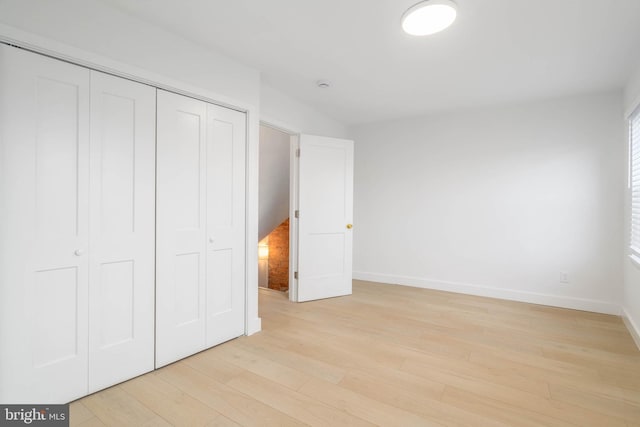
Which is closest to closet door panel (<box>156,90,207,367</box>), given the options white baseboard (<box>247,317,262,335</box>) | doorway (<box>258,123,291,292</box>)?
white baseboard (<box>247,317,262,335</box>)

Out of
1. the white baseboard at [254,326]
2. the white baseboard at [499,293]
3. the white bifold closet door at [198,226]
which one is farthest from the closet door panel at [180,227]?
the white baseboard at [499,293]

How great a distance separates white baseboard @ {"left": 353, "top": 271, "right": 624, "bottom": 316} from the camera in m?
3.31

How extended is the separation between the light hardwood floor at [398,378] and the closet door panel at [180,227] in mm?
243

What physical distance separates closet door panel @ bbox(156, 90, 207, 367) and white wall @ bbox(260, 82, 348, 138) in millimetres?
952

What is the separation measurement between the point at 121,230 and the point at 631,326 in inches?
176

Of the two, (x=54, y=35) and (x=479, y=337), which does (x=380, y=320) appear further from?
(x=54, y=35)

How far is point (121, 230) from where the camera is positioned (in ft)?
6.23

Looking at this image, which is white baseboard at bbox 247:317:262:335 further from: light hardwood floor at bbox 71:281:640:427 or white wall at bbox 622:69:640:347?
white wall at bbox 622:69:640:347

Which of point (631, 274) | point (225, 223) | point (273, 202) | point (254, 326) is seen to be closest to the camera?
point (225, 223)

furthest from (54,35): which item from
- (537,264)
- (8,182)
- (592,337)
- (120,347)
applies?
(537,264)

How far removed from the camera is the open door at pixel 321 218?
3629 mm

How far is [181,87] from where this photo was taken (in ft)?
7.07

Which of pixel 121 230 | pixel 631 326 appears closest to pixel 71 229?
pixel 121 230

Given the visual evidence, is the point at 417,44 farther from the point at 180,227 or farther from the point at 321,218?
the point at 180,227
